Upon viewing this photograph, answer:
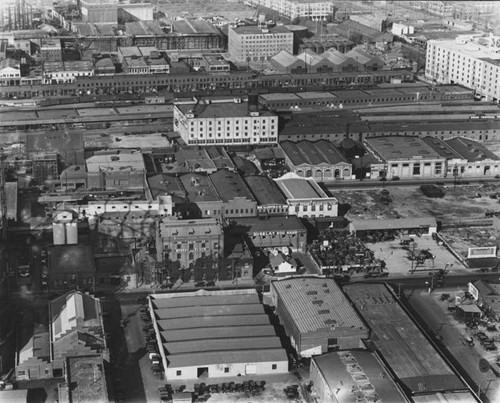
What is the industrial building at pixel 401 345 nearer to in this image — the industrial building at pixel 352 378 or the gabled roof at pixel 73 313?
the industrial building at pixel 352 378

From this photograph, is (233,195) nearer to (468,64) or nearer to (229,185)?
(229,185)

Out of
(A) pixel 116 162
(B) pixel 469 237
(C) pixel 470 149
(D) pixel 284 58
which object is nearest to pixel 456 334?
(B) pixel 469 237

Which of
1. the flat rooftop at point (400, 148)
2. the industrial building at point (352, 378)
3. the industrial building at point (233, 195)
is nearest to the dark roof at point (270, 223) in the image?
the industrial building at point (233, 195)

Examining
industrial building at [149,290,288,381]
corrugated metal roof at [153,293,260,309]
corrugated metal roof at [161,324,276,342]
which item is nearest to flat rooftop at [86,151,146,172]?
industrial building at [149,290,288,381]

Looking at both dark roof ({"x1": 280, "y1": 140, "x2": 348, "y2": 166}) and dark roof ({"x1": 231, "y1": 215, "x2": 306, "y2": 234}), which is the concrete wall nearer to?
dark roof ({"x1": 231, "y1": 215, "x2": 306, "y2": 234})

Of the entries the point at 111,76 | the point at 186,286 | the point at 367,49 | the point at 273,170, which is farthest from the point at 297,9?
the point at 186,286

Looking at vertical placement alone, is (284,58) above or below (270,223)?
above

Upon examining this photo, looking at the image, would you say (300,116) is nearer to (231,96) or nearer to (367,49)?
(231,96)
